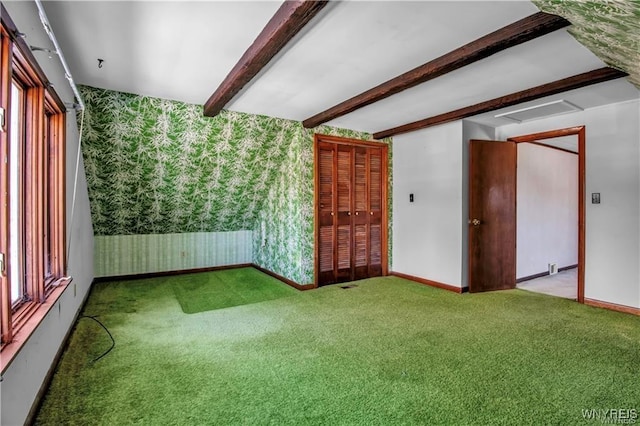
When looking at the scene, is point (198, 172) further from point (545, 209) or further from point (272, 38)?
point (545, 209)

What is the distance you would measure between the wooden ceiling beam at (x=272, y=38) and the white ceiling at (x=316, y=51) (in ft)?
0.19

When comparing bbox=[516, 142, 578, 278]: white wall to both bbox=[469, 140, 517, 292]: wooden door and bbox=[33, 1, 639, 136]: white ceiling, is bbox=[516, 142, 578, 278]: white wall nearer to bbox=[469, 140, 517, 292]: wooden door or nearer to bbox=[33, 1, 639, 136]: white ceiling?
bbox=[469, 140, 517, 292]: wooden door

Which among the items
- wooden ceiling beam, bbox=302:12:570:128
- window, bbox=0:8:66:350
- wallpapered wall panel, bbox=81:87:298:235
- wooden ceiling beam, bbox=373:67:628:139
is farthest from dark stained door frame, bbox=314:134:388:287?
window, bbox=0:8:66:350

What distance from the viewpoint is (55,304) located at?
2.22 meters

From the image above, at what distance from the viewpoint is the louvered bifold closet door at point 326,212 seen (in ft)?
14.8

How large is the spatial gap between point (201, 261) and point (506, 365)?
4.54m

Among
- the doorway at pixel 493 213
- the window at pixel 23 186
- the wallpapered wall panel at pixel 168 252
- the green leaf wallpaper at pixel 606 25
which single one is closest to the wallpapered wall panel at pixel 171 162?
the wallpapered wall panel at pixel 168 252

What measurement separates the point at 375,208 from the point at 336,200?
2.42 ft

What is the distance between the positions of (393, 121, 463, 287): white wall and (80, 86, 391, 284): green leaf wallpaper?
0.89 metres

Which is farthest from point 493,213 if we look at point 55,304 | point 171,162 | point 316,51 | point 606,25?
point 55,304

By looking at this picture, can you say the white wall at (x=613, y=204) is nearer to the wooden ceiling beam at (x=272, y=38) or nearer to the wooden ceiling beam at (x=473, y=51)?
the wooden ceiling beam at (x=473, y=51)

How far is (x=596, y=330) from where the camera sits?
2.91m

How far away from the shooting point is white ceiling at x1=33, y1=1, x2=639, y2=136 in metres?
1.89

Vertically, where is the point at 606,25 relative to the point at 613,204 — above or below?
above
